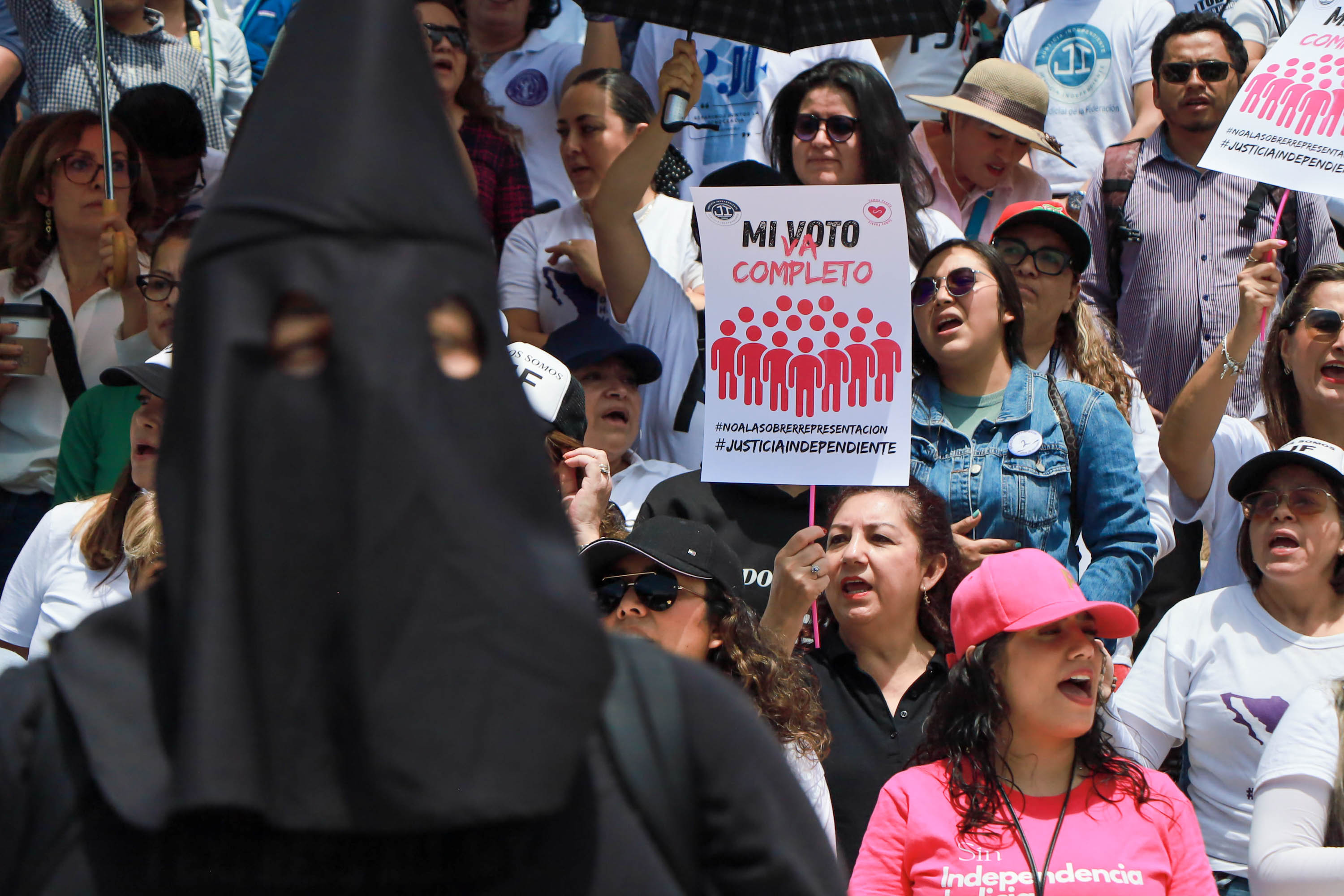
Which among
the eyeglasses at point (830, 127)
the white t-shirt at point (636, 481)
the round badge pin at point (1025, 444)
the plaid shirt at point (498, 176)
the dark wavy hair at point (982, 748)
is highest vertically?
the eyeglasses at point (830, 127)

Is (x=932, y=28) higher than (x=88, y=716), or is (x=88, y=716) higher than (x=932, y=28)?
(x=932, y=28)

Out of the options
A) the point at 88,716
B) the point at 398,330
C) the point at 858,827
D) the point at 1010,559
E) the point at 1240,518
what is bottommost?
the point at 858,827

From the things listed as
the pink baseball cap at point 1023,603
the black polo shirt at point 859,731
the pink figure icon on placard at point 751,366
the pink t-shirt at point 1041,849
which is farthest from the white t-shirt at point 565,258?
the pink t-shirt at point 1041,849

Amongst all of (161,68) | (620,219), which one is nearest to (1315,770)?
(620,219)

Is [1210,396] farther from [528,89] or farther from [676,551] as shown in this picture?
[528,89]

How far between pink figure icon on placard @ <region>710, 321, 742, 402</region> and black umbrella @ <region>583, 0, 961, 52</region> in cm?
148

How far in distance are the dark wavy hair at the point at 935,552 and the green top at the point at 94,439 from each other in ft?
8.09

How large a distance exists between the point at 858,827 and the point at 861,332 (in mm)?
1561

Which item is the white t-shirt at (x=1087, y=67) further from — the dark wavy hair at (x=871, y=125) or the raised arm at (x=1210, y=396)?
the raised arm at (x=1210, y=396)

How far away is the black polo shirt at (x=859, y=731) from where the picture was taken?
427 cm

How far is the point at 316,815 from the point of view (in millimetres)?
1425

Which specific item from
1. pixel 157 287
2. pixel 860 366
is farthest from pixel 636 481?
pixel 157 287

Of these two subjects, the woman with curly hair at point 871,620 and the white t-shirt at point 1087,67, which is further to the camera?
the white t-shirt at point 1087,67

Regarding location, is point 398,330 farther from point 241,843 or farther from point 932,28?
point 932,28
